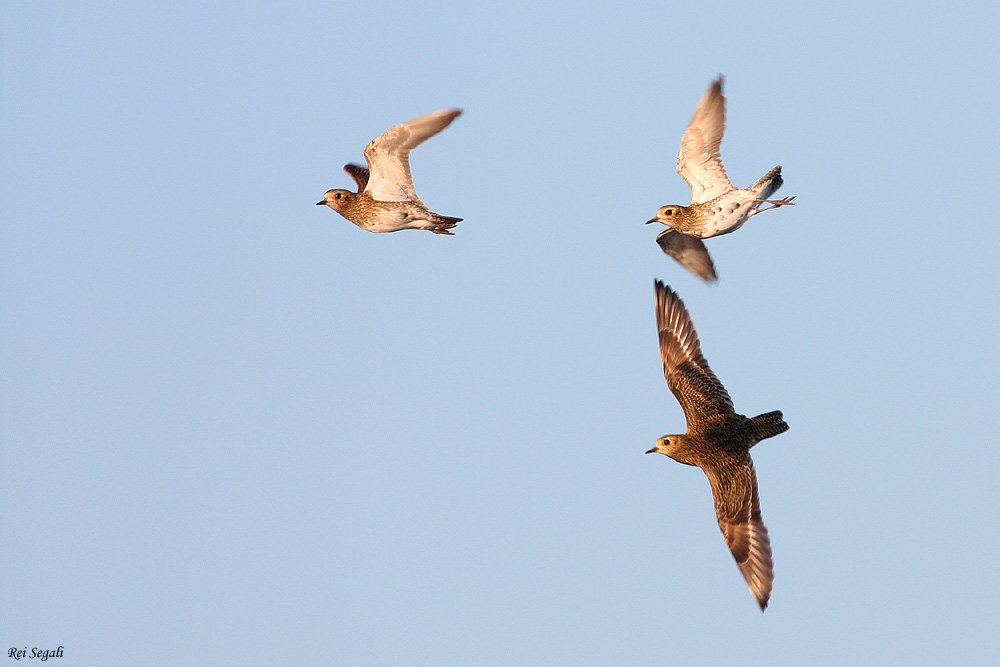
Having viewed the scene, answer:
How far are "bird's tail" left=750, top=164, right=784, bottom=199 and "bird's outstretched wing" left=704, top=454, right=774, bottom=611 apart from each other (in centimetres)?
497

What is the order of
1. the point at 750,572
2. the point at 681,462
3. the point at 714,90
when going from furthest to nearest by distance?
the point at 714,90 < the point at 681,462 < the point at 750,572

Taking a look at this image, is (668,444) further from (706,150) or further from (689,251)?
(706,150)

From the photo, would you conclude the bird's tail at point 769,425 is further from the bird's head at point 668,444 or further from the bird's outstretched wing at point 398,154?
the bird's outstretched wing at point 398,154

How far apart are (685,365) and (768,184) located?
11.8 ft

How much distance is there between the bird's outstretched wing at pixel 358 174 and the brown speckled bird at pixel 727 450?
691cm

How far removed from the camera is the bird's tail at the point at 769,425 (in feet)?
75.2

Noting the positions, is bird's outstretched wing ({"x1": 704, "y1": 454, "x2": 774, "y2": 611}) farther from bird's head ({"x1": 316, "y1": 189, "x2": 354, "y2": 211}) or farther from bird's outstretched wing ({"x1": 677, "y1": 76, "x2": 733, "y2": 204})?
bird's head ({"x1": 316, "y1": 189, "x2": 354, "y2": 211})

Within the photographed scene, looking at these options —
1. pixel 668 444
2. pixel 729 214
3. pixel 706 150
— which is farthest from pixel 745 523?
pixel 706 150

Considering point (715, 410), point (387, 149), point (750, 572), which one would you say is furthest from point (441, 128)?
point (750, 572)

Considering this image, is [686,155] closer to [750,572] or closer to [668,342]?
[668,342]

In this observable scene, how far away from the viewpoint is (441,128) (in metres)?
25.1

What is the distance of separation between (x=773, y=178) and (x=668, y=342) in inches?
142

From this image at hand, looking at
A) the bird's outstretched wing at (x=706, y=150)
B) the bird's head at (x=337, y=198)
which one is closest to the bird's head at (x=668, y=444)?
the bird's outstretched wing at (x=706, y=150)

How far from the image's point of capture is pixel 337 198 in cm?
2633
